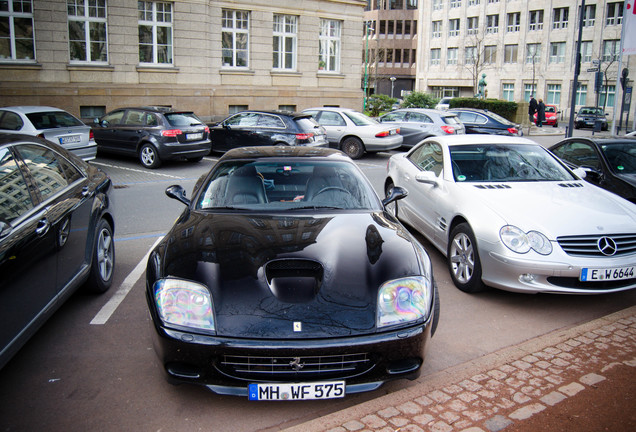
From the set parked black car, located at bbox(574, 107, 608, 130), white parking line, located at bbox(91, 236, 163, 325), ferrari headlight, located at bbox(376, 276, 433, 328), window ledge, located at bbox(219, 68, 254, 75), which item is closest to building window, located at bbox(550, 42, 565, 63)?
parked black car, located at bbox(574, 107, 608, 130)

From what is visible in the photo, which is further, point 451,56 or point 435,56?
point 435,56

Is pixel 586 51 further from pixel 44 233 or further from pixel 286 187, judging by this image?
pixel 44 233

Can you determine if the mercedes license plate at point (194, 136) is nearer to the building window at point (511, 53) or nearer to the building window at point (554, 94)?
the building window at point (554, 94)

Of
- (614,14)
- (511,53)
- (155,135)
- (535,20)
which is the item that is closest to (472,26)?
(511,53)

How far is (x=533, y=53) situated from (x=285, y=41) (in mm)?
42261

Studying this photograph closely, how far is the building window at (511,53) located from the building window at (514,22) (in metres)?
1.85

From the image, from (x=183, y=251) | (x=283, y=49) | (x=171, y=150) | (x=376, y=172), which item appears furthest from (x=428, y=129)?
(x=183, y=251)

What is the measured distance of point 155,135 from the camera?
48.7ft

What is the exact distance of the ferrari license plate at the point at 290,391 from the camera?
3.23m

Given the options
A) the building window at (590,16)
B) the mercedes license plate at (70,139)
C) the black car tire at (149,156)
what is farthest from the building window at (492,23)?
the mercedes license plate at (70,139)

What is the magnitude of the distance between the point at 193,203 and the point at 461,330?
2.62 m

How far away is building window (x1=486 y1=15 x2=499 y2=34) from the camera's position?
63.7m

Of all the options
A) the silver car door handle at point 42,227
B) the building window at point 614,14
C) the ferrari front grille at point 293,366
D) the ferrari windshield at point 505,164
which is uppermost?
the building window at point 614,14

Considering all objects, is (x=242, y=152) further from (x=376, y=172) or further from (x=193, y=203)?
(x=376, y=172)
